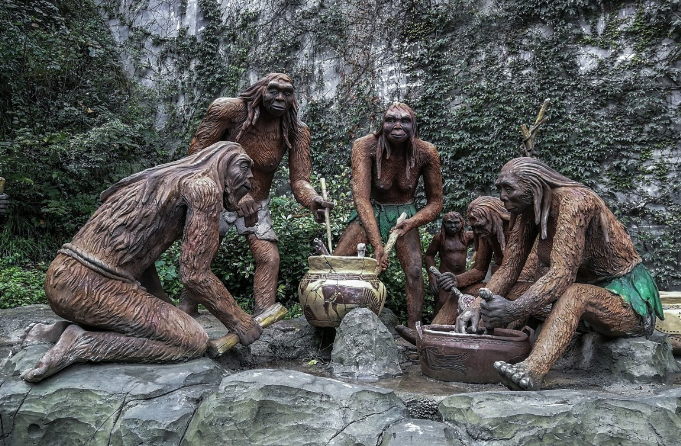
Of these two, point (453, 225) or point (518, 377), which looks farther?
point (453, 225)

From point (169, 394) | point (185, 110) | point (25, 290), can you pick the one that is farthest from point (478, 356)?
point (185, 110)

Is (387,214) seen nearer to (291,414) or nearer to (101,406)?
(291,414)

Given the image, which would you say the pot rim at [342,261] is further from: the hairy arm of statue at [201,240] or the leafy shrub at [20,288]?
the leafy shrub at [20,288]

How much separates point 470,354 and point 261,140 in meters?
2.12

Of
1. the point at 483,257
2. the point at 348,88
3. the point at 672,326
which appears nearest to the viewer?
the point at 672,326

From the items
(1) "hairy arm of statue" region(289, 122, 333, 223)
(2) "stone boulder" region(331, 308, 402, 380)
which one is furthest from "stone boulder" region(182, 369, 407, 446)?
(1) "hairy arm of statue" region(289, 122, 333, 223)

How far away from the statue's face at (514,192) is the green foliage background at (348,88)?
3237 millimetres

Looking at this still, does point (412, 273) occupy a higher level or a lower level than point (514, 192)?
lower

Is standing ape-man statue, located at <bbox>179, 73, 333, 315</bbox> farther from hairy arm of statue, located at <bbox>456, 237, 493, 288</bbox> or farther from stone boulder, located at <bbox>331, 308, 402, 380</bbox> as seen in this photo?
hairy arm of statue, located at <bbox>456, 237, 493, 288</bbox>

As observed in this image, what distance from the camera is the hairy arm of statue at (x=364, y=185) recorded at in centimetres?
404

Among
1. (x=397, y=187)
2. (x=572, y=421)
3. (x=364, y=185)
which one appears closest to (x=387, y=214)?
(x=397, y=187)

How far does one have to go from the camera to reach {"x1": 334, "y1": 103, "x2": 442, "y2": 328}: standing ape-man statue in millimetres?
4086

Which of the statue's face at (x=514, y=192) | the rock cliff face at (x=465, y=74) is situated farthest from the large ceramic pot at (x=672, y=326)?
the rock cliff face at (x=465, y=74)

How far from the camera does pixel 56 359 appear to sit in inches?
94.0
